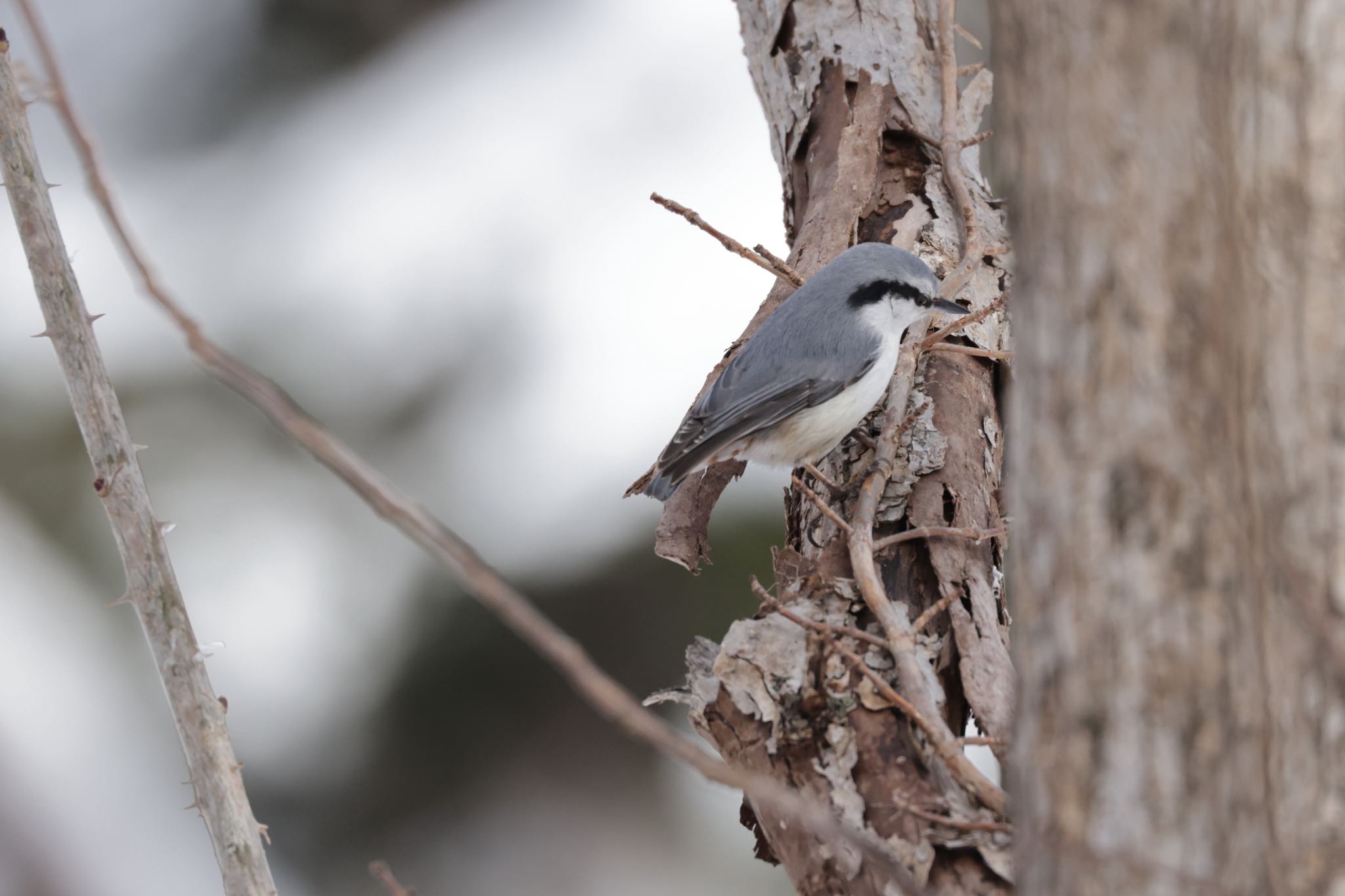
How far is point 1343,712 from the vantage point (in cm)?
73

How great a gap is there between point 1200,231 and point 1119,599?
0.23m

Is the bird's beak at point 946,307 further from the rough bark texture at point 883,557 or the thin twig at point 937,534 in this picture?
the thin twig at point 937,534

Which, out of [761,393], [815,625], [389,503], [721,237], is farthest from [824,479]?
[389,503]

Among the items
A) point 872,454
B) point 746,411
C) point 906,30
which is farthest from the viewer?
point 906,30

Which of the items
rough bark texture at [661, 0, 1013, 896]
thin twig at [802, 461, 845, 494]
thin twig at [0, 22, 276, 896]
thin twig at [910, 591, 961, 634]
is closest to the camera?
thin twig at [0, 22, 276, 896]

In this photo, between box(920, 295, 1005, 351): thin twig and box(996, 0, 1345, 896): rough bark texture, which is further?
→ box(920, 295, 1005, 351): thin twig

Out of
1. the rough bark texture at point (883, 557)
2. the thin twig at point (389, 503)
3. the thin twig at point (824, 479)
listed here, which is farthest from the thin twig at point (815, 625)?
the thin twig at point (389, 503)

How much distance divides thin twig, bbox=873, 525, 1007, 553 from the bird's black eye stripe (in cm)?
56

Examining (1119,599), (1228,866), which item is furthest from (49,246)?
(1228,866)

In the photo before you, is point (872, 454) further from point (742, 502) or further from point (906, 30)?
point (742, 502)

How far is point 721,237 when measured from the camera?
2.18 meters

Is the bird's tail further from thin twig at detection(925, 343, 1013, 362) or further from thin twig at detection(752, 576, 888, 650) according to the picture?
Answer: thin twig at detection(752, 576, 888, 650)

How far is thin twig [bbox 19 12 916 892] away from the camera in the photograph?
2.15ft

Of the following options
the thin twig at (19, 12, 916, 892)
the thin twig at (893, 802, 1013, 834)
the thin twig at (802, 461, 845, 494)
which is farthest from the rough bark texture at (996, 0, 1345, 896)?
the thin twig at (802, 461, 845, 494)
